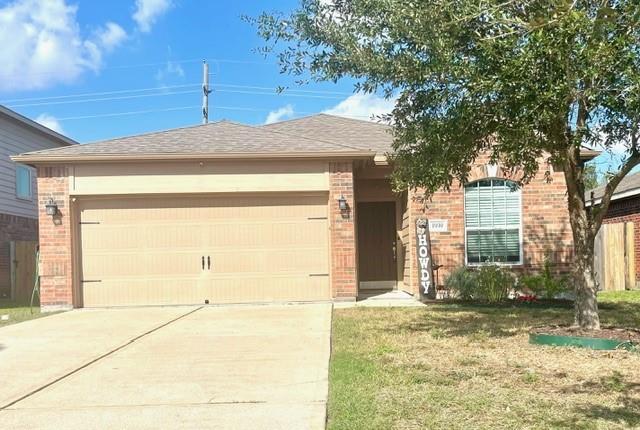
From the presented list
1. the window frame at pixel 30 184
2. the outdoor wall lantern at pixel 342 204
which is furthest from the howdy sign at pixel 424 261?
the window frame at pixel 30 184

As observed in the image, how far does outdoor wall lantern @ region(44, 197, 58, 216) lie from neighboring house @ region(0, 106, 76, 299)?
6.22 m

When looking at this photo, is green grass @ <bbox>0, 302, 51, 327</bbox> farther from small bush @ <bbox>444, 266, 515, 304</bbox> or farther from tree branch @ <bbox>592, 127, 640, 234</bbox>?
tree branch @ <bbox>592, 127, 640, 234</bbox>

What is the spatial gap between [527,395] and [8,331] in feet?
27.0

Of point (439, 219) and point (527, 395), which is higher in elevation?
point (439, 219)

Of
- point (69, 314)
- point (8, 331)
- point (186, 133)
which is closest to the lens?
point (8, 331)

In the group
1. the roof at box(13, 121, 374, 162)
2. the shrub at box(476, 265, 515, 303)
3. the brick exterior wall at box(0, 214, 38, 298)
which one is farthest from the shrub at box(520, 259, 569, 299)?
the brick exterior wall at box(0, 214, 38, 298)

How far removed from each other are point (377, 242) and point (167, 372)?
9.54 meters

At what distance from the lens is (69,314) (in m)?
11.9

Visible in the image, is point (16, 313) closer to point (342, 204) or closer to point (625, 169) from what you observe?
point (342, 204)

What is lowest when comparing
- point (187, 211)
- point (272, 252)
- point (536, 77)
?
point (272, 252)

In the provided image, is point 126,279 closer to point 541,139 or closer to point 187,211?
point 187,211

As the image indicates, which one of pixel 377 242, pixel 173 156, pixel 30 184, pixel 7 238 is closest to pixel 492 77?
pixel 173 156

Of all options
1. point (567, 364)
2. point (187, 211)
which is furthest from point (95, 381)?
point (187, 211)

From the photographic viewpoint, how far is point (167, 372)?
6598 millimetres
